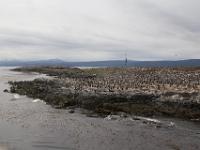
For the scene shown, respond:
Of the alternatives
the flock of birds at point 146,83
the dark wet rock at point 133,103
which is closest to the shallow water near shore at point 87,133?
the dark wet rock at point 133,103

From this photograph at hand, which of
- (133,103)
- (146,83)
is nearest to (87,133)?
(133,103)

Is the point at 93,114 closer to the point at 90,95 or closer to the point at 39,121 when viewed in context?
the point at 39,121

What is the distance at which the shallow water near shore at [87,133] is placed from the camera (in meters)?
23.2

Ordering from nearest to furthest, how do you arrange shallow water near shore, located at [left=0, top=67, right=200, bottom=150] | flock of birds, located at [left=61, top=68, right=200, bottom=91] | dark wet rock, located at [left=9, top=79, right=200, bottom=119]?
shallow water near shore, located at [left=0, top=67, right=200, bottom=150]
dark wet rock, located at [left=9, top=79, right=200, bottom=119]
flock of birds, located at [left=61, top=68, right=200, bottom=91]

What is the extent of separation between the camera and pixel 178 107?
109ft

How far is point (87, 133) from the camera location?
26.8m

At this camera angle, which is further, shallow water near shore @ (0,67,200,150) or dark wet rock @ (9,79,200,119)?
dark wet rock @ (9,79,200,119)

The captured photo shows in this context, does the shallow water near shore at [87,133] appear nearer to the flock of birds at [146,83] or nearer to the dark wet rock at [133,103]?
the dark wet rock at [133,103]

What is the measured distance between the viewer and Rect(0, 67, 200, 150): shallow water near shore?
23.2 meters

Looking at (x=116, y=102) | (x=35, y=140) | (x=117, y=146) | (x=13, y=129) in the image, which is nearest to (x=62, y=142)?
(x=35, y=140)

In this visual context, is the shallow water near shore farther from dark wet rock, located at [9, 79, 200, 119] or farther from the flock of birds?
the flock of birds

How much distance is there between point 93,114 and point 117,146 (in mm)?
10653

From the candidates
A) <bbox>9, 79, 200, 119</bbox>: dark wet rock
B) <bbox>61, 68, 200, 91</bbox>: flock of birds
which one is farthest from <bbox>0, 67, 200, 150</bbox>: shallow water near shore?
<bbox>61, 68, 200, 91</bbox>: flock of birds

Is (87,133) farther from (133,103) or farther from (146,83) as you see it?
(146,83)
